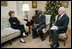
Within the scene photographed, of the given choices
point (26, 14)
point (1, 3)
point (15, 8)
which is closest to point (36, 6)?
point (26, 14)

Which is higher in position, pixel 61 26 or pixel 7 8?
pixel 7 8

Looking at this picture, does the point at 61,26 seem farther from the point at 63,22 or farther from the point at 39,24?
the point at 39,24

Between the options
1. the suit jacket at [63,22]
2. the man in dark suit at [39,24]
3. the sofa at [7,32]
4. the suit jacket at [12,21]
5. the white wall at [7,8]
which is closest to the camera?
the sofa at [7,32]

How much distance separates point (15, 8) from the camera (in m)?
4.99

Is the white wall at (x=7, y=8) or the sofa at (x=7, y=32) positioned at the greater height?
the white wall at (x=7, y=8)

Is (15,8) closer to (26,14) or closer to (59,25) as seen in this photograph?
(26,14)

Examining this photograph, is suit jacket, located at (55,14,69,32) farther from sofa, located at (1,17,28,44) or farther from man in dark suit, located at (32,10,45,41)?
sofa, located at (1,17,28,44)

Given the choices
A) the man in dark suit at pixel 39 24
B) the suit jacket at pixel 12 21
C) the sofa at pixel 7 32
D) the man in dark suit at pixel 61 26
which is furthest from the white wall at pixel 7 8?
the man in dark suit at pixel 61 26

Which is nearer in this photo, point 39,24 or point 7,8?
point 39,24

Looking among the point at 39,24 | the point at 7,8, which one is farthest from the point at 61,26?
the point at 7,8

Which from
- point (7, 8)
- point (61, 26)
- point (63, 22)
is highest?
point (7, 8)

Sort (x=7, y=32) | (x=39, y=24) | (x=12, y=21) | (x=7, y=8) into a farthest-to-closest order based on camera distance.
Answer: (x=7, y=8), (x=39, y=24), (x=12, y=21), (x=7, y=32)

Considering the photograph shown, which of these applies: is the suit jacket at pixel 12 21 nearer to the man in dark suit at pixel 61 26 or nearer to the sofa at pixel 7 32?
the sofa at pixel 7 32

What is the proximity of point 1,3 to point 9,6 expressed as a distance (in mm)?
419
